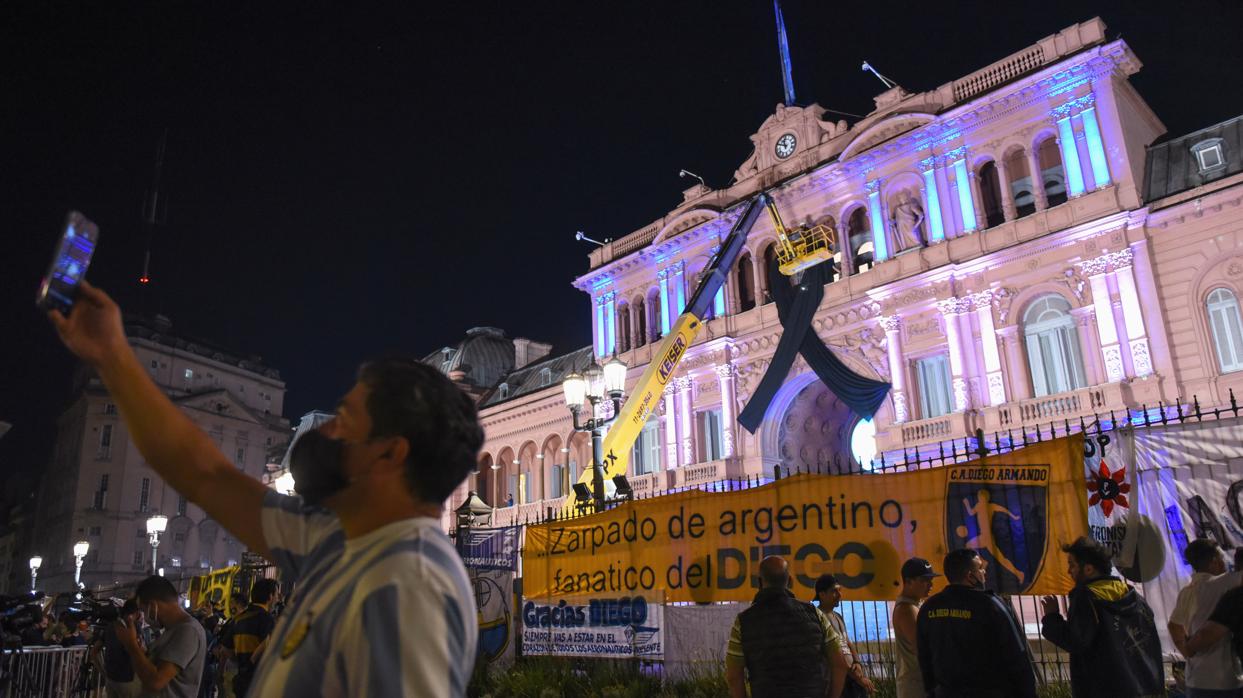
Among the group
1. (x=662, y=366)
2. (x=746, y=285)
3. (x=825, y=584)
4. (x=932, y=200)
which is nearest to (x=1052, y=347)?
(x=932, y=200)

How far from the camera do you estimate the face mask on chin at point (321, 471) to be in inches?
80.3

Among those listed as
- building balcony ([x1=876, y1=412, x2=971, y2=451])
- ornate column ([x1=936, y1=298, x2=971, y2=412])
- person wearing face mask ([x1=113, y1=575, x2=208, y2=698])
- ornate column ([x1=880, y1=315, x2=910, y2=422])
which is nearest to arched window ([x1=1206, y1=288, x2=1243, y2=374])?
ornate column ([x1=936, y1=298, x2=971, y2=412])

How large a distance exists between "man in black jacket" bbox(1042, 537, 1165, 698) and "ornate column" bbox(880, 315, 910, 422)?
61.8 ft

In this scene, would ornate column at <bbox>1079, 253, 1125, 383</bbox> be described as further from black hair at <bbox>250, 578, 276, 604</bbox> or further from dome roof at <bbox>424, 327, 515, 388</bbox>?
dome roof at <bbox>424, 327, 515, 388</bbox>

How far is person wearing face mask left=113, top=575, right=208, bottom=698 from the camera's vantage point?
6.08 meters

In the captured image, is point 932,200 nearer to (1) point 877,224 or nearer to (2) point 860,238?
(1) point 877,224

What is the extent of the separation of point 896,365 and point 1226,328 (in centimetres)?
800

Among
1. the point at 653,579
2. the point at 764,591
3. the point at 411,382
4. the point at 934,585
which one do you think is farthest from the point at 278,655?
the point at 653,579

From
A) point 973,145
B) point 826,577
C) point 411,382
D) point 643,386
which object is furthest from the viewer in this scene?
point 973,145

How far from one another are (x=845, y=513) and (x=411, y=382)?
8.54 meters

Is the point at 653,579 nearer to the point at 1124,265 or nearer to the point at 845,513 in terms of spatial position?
the point at 845,513

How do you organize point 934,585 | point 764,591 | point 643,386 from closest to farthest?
point 764,591, point 934,585, point 643,386

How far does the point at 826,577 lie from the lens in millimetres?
7586

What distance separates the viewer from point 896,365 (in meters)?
24.9
